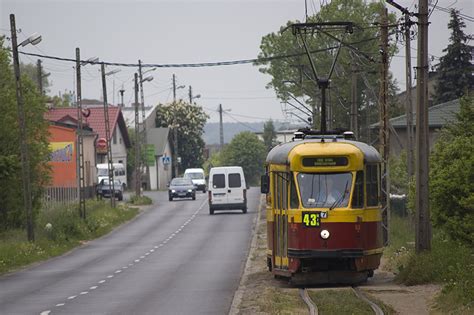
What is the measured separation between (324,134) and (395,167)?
28381mm

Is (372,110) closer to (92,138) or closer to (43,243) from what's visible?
(92,138)

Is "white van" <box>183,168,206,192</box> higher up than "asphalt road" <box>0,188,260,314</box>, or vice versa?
"white van" <box>183,168,206,192</box>

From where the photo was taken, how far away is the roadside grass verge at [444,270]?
1750 cm

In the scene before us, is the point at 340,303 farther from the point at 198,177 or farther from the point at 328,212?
the point at 198,177

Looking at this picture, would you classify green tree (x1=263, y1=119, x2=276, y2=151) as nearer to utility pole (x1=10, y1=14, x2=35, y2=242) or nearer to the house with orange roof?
the house with orange roof

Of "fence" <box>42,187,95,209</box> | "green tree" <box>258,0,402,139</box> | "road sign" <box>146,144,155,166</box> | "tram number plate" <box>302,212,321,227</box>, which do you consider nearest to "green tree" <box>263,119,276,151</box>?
"road sign" <box>146,144,155,166</box>

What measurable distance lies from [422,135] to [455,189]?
4.57 m

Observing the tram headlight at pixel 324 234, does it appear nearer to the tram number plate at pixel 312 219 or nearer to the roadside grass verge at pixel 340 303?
the tram number plate at pixel 312 219

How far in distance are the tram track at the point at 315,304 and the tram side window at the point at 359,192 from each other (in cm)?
180

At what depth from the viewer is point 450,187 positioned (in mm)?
27656

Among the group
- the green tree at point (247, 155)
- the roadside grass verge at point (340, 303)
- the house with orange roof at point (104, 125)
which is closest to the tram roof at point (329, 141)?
the roadside grass verge at point (340, 303)

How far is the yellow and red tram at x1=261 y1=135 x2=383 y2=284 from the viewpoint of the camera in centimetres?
2267

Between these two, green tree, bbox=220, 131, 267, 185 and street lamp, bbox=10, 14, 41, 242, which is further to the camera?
green tree, bbox=220, 131, 267, 185

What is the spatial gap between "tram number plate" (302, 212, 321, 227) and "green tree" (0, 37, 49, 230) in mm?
23706
